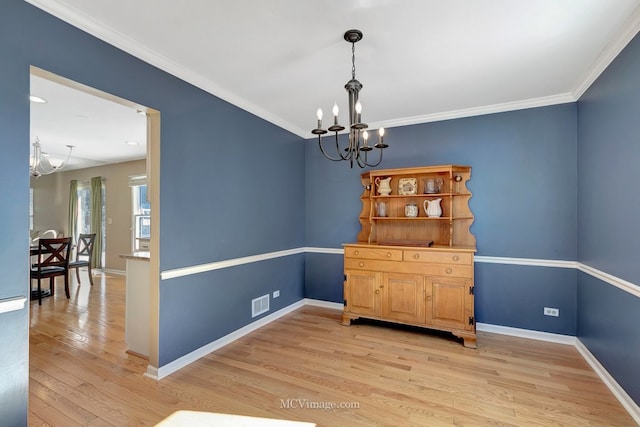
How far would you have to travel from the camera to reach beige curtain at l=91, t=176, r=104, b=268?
6773 mm

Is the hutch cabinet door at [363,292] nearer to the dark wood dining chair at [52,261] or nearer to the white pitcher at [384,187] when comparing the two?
the white pitcher at [384,187]

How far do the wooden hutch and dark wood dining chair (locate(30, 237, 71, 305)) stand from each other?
14.3 ft

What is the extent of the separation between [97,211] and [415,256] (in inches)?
283

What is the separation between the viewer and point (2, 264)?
155 centimetres

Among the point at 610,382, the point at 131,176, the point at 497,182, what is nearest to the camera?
the point at 610,382

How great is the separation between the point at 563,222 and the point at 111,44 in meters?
4.26

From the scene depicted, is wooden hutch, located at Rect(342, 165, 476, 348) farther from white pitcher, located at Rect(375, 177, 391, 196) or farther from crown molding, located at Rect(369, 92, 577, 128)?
crown molding, located at Rect(369, 92, 577, 128)

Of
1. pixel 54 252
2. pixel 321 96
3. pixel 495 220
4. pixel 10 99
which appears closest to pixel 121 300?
pixel 54 252

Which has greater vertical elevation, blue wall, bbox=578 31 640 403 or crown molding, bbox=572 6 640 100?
crown molding, bbox=572 6 640 100

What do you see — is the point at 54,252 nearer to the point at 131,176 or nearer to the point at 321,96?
the point at 131,176

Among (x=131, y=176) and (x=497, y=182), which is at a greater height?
(x=131, y=176)

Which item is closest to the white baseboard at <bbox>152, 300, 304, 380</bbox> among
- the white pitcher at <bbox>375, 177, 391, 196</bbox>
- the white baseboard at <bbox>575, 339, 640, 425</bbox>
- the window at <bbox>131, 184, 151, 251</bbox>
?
the white pitcher at <bbox>375, 177, 391, 196</bbox>

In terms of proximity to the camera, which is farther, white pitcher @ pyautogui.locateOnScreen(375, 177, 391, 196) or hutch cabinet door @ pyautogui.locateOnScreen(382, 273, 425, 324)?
white pitcher @ pyautogui.locateOnScreen(375, 177, 391, 196)

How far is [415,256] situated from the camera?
3.17 meters
